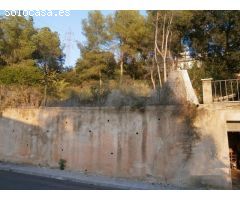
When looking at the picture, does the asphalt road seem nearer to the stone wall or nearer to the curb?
the curb

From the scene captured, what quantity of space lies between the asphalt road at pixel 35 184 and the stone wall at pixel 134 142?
219cm

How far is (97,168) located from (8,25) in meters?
22.2

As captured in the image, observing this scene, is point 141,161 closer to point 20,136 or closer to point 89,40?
point 20,136

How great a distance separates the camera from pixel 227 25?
24594 millimetres

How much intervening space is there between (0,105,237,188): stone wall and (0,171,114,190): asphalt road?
7.17 ft

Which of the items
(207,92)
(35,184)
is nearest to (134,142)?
(207,92)

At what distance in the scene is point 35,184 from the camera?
41.5ft

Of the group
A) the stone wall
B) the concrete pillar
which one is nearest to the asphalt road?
the stone wall

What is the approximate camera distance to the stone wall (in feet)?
42.6

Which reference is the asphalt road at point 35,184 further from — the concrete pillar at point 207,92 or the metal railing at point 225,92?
the metal railing at point 225,92

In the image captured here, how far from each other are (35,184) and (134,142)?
420 cm

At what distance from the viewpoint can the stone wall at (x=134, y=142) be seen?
42.6 ft

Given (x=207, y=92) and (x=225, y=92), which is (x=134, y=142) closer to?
(x=207, y=92)

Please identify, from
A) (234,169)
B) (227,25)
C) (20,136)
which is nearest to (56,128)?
(20,136)
